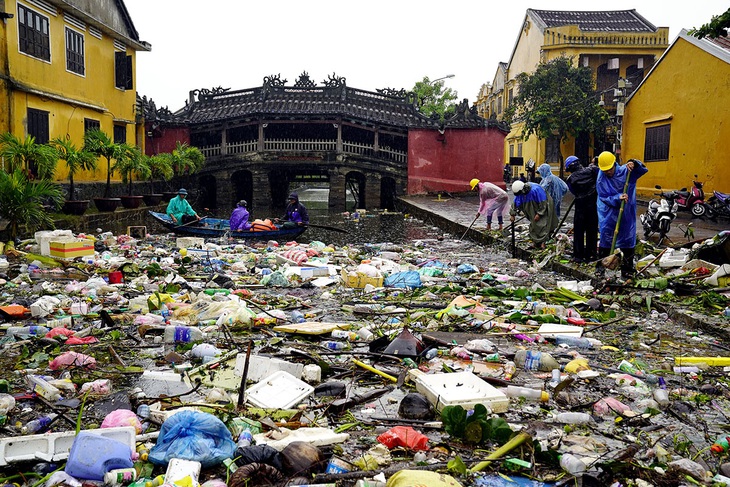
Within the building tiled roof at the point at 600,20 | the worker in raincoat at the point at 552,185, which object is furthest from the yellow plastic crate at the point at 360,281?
the building tiled roof at the point at 600,20

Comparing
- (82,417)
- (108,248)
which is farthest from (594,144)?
(82,417)

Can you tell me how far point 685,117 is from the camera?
18250mm

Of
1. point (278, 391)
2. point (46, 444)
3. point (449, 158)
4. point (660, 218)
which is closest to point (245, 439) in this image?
point (278, 391)

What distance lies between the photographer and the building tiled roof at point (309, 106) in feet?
86.1

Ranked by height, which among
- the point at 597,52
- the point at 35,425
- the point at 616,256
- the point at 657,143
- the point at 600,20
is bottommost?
the point at 35,425

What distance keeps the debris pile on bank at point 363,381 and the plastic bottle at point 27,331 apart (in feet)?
0.07

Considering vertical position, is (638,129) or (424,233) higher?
(638,129)

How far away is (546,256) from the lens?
9789mm

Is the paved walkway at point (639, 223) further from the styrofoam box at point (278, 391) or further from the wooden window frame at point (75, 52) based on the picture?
the wooden window frame at point (75, 52)

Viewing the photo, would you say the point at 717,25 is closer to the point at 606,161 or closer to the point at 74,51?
the point at 606,161

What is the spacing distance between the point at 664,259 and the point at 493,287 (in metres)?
2.14

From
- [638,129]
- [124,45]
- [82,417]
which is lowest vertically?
[82,417]

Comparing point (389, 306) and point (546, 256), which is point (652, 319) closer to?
point (389, 306)

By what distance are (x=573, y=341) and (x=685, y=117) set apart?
15.4 m
